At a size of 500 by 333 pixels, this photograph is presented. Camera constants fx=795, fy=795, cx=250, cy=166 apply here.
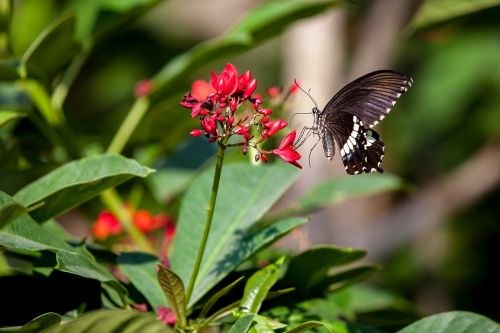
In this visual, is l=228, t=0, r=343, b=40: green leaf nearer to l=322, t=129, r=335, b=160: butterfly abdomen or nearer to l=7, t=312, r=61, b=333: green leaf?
l=322, t=129, r=335, b=160: butterfly abdomen

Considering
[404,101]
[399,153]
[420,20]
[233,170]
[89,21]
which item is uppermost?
[404,101]

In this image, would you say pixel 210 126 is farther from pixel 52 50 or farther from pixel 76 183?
pixel 52 50

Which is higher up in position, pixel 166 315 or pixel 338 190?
pixel 338 190

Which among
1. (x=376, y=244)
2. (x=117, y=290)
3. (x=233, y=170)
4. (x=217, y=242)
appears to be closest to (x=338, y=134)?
(x=233, y=170)

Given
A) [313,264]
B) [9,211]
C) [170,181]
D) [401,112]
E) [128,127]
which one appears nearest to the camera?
[9,211]

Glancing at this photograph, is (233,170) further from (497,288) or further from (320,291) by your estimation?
(497,288)

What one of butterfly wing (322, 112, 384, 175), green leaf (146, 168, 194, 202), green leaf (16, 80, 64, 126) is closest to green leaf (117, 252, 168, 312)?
butterfly wing (322, 112, 384, 175)

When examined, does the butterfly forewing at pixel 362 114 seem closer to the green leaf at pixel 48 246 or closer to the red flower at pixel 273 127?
the red flower at pixel 273 127

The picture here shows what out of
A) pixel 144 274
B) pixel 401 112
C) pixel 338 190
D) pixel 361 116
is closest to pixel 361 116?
pixel 361 116
